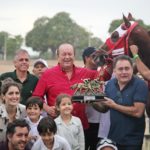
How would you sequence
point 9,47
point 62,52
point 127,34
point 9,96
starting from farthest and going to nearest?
1. point 9,47
2. point 127,34
3. point 62,52
4. point 9,96

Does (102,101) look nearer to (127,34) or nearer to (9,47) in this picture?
(127,34)

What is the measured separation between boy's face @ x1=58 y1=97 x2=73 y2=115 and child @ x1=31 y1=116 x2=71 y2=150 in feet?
1.29

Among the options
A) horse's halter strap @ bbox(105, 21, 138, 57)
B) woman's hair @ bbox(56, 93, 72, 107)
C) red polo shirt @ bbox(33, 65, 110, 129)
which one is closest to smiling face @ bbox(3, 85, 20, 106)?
woman's hair @ bbox(56, 93, 72, 107)

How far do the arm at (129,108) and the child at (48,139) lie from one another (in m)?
0.60

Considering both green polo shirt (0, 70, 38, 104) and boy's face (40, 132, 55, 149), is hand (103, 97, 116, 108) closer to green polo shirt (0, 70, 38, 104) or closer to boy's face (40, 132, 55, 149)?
boy's face (40, 132, 55, 149)

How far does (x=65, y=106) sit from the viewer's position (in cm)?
464

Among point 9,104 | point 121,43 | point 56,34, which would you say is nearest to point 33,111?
point 9,104

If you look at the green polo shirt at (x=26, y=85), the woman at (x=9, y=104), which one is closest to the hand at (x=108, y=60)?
the green polo shirt at (x=26, y=85)

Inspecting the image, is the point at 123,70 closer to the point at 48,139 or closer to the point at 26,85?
the point at 48,139

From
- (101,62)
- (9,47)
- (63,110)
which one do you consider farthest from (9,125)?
(9,47)

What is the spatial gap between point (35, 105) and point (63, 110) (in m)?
0.32

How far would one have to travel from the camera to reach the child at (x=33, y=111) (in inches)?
184

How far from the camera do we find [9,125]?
4207mm

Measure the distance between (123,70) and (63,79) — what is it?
3.11 feet
